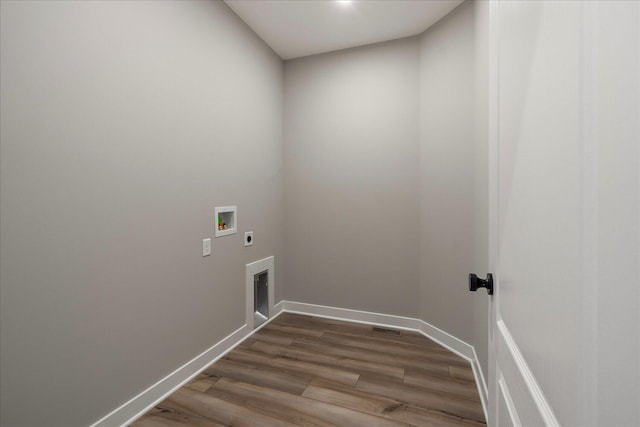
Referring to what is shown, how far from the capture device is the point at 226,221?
2320 millimetres

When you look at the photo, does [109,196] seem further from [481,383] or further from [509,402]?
[481,383]

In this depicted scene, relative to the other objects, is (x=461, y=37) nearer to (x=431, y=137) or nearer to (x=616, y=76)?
(x=431, y=137)

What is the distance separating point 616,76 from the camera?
0.30m

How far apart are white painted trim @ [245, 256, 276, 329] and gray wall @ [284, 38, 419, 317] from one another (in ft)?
0.85

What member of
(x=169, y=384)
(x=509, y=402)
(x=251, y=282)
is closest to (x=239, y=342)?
(x=251, y=282)

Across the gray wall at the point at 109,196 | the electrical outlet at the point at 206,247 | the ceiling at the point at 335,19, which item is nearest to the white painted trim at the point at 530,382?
the gray wall at the point at 109,196

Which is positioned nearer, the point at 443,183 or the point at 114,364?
the point at 114,364

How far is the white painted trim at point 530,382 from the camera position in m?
0.47

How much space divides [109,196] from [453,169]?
92.2 inches

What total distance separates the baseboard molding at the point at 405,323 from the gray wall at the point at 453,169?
0.07m

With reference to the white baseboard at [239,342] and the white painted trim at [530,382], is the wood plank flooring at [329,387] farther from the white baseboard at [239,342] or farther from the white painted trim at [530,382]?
the white painted trim at [530,382]

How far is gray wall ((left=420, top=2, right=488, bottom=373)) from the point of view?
193 cm

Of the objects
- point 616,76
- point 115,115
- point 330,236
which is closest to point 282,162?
point 330,236

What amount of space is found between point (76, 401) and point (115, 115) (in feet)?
4.64
